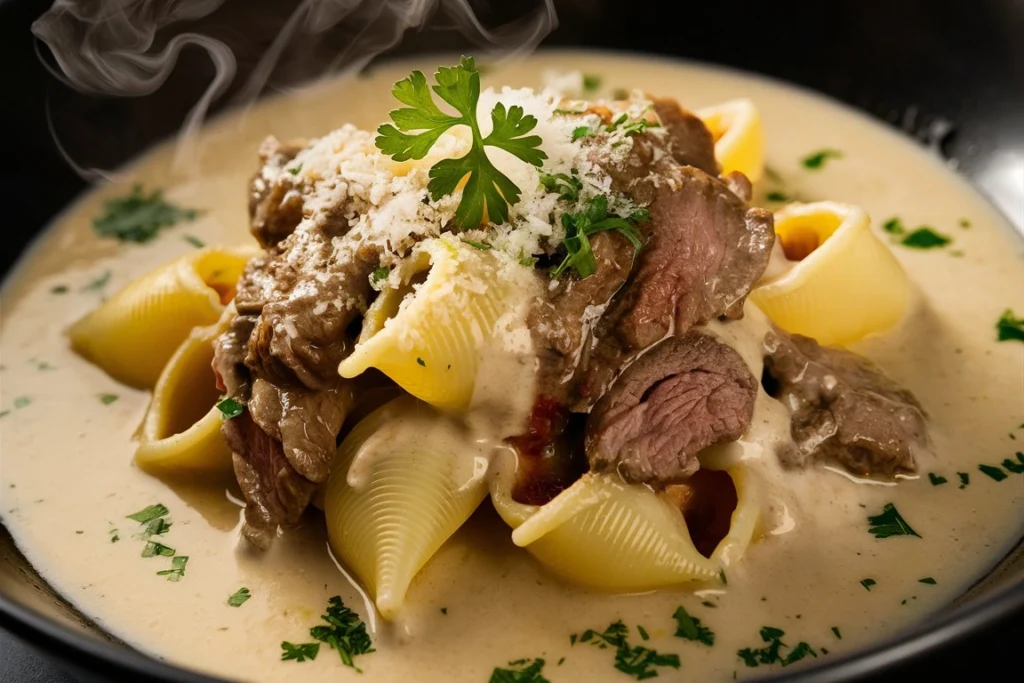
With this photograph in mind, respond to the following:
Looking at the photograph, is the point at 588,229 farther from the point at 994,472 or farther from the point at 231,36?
the point at 231,36

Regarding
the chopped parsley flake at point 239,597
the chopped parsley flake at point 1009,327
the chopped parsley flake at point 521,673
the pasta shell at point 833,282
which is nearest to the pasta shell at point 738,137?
the pasta shell at point 833,282

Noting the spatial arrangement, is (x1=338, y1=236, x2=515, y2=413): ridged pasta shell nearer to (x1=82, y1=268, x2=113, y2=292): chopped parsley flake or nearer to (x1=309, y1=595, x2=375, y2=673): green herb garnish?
(x1=309, y1=595, x2=375, y2=673): green herb garnish

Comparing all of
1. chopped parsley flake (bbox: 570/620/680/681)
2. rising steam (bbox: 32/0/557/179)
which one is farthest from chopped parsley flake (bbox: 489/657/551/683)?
rising steam (bbox: 32/0/557/179)

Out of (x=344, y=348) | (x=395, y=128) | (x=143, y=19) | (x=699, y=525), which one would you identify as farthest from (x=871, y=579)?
(x=143, y=19)

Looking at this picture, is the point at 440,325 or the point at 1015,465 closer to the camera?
the point at 440,325

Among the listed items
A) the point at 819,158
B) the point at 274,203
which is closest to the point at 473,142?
the point at 274,203
